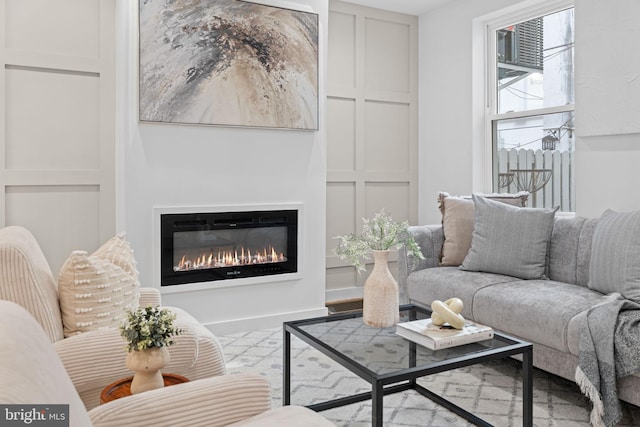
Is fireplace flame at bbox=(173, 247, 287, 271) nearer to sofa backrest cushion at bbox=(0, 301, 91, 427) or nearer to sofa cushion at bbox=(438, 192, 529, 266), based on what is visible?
sofa cushion at bbox=(438, 192, 529, 266)

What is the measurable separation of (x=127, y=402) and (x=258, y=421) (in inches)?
13.0

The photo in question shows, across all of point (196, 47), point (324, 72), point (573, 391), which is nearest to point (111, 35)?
point (196, 47)

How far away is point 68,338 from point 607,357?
83.2 inches

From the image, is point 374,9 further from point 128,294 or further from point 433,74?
point 128,294

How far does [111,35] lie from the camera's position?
11.3ft

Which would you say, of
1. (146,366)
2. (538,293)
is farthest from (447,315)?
(146,366)

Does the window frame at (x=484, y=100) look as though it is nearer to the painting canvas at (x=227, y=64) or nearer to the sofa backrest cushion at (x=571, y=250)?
the sofa backrest cushion at (x=571, y=250)

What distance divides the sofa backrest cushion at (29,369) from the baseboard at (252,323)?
2.64 metres

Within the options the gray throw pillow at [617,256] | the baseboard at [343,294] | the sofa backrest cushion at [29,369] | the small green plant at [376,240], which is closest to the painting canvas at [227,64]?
the baseboard at [343,294]

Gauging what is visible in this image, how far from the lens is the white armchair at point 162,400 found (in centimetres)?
80

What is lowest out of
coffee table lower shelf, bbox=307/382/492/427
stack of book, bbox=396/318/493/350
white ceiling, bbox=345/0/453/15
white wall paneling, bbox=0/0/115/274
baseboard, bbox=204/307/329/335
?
coffee table lower shelf, bbox=307/382/492/427

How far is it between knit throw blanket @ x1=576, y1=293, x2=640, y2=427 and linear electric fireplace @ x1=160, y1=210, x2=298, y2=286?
2.16 metres

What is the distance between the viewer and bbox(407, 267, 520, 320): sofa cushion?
9.47ft

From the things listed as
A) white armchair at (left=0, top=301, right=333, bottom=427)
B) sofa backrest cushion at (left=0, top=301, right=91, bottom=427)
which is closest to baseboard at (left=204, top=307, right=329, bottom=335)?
white armchair at (left=0, top=301, right=333, bottom=427)
